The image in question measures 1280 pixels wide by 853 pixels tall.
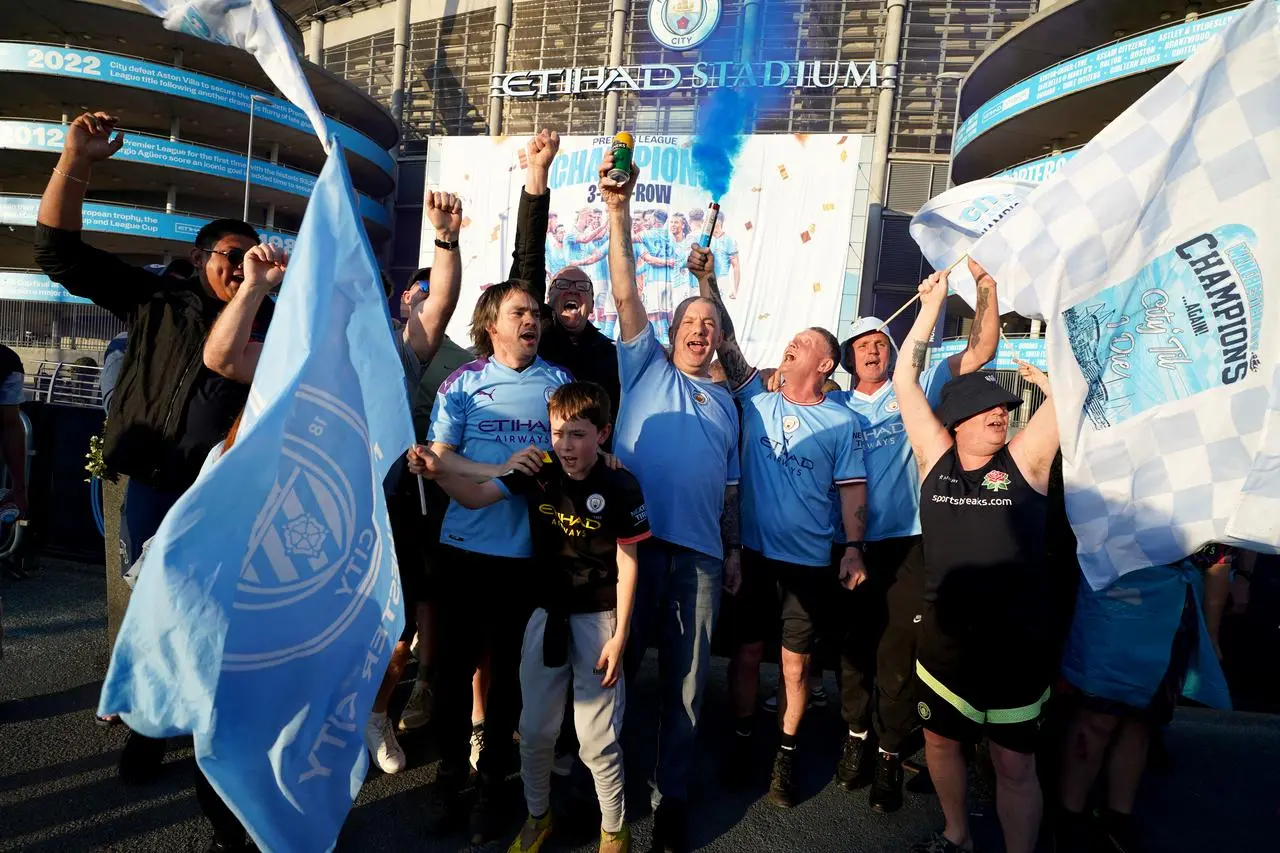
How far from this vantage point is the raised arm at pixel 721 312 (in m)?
3.32

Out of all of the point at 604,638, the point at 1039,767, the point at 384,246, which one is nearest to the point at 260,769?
the point at 604,638

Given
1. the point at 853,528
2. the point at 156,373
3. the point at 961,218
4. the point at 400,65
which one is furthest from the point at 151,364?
the point at 400,65

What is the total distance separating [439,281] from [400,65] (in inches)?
1350

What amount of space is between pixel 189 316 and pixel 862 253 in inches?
628

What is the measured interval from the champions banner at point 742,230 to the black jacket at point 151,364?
13.5 meters

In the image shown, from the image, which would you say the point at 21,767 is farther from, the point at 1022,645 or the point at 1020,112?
the point at 1020,112

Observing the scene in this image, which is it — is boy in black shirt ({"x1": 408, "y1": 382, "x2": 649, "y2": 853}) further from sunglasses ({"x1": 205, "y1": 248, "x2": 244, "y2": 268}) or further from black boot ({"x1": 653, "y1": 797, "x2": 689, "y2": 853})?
sunglasses ({"x1": 205, "y1": 248, "x2": 244, "y2": 268})

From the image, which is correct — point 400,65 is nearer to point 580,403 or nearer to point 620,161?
point 620,161

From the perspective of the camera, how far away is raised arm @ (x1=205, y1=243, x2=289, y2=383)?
7.48 feet

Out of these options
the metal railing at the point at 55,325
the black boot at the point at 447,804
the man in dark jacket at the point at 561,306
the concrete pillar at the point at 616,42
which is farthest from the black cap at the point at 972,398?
the metal railing at the point at 55,325

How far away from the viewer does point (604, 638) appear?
256cm

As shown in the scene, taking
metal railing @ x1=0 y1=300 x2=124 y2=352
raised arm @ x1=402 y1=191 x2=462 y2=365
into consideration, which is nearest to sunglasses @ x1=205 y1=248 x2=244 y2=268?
raised arm @ x1=402 y1=191 x2=462 y2=365

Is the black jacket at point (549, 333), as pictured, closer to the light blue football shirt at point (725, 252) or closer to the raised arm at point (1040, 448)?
the raised arm at point (1040, 448)

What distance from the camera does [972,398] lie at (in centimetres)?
269
